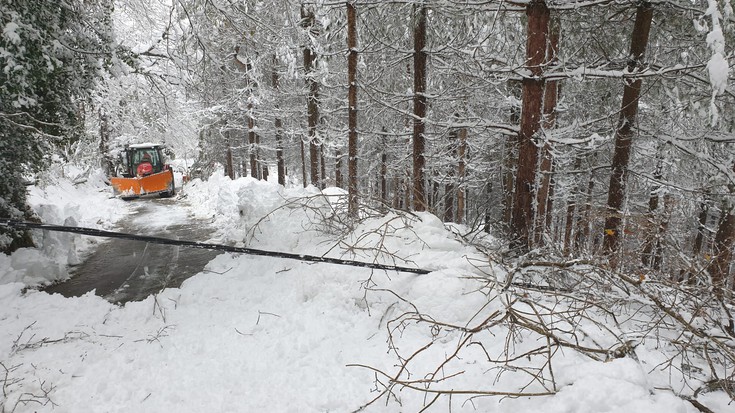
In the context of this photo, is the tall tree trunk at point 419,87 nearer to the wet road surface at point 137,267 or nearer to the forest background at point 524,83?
the forest background at point 524,83

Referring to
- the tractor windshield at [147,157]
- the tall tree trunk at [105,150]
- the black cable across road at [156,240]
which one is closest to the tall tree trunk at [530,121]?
the black cable across road at [156,240]

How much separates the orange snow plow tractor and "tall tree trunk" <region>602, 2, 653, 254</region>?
20.9 meters

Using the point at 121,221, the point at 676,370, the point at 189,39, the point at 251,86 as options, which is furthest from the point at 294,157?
the point at 676,370

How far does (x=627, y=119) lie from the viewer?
20.6 ft

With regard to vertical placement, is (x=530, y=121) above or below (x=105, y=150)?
above

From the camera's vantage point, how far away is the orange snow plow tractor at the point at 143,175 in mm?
18781

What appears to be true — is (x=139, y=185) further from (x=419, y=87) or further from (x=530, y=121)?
(x=530, y=121)

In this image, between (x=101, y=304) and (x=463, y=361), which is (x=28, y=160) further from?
(x=463, y=361)

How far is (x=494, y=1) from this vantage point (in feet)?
17.8

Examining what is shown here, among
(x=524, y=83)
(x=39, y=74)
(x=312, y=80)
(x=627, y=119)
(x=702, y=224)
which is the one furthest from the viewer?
(x=312, y=80)

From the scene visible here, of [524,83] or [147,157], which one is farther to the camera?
[147,157]

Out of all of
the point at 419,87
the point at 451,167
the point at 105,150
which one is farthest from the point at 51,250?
the point at 105,150

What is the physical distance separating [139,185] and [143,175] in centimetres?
76

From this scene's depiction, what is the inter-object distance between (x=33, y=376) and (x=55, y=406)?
0.68 metres
